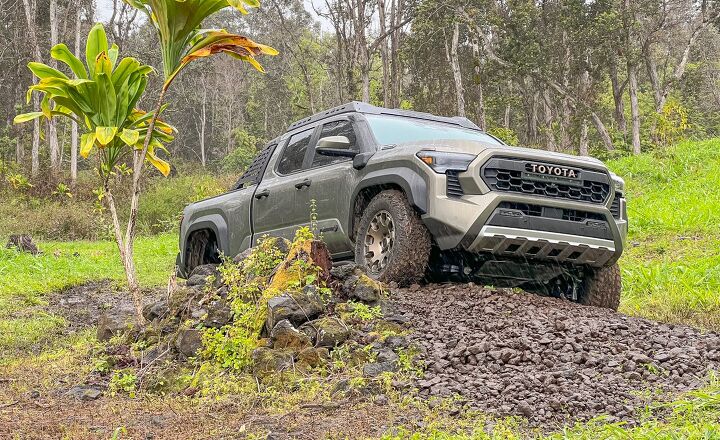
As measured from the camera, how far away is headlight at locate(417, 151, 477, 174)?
6.04 metres

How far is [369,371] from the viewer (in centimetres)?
468

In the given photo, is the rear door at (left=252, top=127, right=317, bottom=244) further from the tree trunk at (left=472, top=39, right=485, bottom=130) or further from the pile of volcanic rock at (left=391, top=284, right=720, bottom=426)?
the tree trunk at (left=472, top=39, right=485, bottom=130)

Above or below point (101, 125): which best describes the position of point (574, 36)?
above

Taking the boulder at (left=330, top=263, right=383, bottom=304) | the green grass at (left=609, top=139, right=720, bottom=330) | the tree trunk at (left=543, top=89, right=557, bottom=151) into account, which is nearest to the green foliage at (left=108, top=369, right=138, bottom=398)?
the boulder at (left=330, top=263, right=383, bottom=304)

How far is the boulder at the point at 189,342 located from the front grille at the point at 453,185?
82.8 inches

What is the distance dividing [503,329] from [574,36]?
960 inches

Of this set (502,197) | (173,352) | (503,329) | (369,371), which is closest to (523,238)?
(502,197)

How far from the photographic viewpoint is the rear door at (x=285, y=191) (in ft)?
24.1

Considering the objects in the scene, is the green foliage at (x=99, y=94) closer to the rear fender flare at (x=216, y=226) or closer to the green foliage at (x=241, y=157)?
the rear fender flare at (x=216, y=226)

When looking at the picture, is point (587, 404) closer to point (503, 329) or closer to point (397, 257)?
point (503, 329)

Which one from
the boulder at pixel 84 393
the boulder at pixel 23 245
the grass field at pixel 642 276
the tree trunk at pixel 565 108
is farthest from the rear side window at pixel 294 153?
the tree trunk at pixel 565 108

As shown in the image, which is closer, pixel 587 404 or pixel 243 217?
pixel 587 404

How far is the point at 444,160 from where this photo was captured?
6.09 meters

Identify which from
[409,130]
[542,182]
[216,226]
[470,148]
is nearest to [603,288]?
[542,182]
